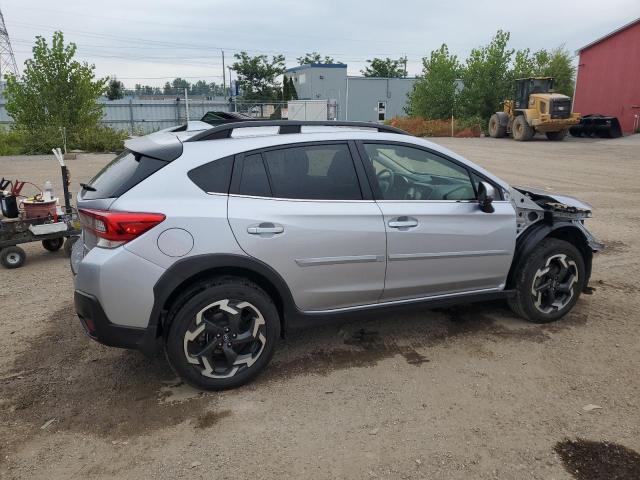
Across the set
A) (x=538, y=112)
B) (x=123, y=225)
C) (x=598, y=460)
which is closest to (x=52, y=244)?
(x=123, y=225)

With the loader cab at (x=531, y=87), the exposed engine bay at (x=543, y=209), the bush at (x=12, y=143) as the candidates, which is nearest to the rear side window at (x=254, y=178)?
the exposed engine bay at (x=543, y=209)

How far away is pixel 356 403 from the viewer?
3.19m

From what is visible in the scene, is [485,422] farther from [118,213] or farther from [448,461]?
[118,213]

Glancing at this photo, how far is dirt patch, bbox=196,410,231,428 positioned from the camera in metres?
3.00

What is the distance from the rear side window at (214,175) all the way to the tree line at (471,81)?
114 feet

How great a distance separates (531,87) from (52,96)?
72.6ft

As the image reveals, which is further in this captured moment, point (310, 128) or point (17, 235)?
point (17, 235)

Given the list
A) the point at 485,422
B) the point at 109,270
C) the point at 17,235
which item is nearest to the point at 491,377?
the point at 485,422

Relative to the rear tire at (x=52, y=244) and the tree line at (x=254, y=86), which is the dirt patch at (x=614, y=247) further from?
the tree line at (x=254, y=86)

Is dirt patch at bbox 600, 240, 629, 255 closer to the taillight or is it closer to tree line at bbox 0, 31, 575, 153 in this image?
the taillight

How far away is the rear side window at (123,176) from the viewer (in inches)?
123

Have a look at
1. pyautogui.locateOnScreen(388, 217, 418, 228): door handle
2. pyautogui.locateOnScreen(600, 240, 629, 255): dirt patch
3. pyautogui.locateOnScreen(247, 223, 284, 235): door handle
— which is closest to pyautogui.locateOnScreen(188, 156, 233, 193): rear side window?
pyautogui.locateOnScreen(247, 223, 284, 235): door handle

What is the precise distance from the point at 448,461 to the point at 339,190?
1.78 m

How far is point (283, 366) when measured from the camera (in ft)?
12.0
